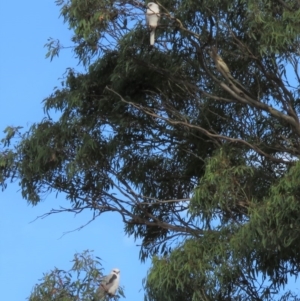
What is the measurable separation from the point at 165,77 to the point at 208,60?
0.43 meters

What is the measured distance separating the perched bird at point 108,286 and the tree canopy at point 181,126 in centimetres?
35

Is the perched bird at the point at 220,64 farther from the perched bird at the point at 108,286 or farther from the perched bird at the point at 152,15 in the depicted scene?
the perched bird at the point at 108,286

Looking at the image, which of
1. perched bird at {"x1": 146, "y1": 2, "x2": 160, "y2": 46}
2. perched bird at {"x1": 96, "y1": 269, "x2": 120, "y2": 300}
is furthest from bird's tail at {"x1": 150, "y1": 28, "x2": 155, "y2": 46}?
perched bird at {"x1": 96, "y1": 269, "x2": 120, "y2": 300}

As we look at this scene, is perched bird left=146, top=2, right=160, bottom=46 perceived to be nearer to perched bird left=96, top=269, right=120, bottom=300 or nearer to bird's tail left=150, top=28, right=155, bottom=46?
bird's tail left=150, top=28, right=155, bottom=46

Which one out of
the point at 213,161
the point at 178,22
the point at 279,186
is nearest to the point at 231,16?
the point at 178,22

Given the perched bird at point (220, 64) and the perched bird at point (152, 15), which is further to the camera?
the perched bird at point (220, 64)

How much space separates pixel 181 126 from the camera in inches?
406

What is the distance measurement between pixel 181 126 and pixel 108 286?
231cm

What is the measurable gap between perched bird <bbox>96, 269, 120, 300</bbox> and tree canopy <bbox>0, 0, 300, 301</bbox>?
0.35 meters

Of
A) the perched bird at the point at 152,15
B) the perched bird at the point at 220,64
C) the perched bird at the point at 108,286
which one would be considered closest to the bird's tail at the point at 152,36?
the perched bird at the point at 152,15

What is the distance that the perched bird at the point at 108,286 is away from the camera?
27.5 feet

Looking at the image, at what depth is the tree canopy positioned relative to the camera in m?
9.20

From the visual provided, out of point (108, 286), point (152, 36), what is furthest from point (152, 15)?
point (108, 286)

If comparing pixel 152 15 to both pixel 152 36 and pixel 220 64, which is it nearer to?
pixel 152 36
